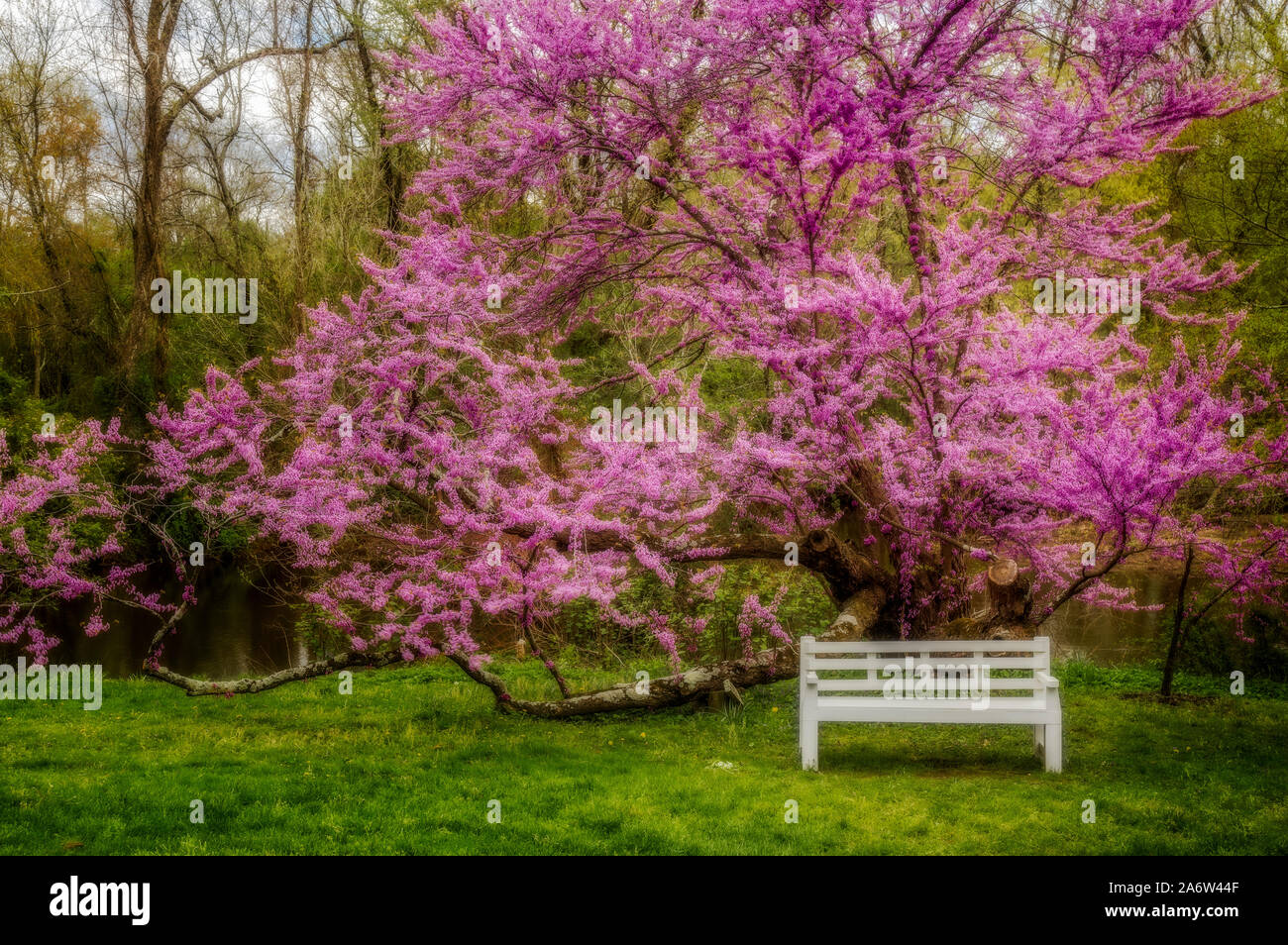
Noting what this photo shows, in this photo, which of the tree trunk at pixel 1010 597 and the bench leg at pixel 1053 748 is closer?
the bench leg at pixel 1053 748

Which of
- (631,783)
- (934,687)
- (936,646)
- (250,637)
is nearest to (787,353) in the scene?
(936,646)

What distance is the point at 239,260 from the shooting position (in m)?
17.7

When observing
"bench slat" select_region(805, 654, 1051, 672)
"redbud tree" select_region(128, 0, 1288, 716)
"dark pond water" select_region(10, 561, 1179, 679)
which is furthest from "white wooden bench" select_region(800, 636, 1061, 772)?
"dark pond water" select_region(10, 561, 1179, 679)

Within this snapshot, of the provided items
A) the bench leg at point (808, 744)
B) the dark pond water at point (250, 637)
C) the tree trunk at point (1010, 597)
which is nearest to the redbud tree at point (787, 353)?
the tree trunk at point (1010, 597)

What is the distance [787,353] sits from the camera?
666 centimetres

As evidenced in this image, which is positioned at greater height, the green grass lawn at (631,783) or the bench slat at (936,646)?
the bench slat at (936,646)

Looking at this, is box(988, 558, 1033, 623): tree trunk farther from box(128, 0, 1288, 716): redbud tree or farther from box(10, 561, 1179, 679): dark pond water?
box(10, 561, 1179, 679): dark pond water

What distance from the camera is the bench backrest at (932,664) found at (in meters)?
6.37

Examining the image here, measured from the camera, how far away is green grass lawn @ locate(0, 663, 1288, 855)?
483 centimetres

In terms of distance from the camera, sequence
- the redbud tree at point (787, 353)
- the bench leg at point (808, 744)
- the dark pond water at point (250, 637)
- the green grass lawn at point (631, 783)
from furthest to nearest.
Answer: the dark pond water at point (250, 637)
the redbud tree at point (787, 353)
the bench leg at point (808, 744)
the green grass lawn at point (631, 783)

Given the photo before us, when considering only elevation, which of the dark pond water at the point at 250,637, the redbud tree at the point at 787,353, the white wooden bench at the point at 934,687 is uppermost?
the redbud tree at the point at 787,353

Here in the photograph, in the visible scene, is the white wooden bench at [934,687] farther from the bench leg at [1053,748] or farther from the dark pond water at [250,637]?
the dark pond water at [250,637]

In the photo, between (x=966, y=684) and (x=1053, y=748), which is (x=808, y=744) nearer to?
(x=966, y=684)

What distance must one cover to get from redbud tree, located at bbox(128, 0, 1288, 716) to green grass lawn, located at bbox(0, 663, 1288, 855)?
68 centimetres
